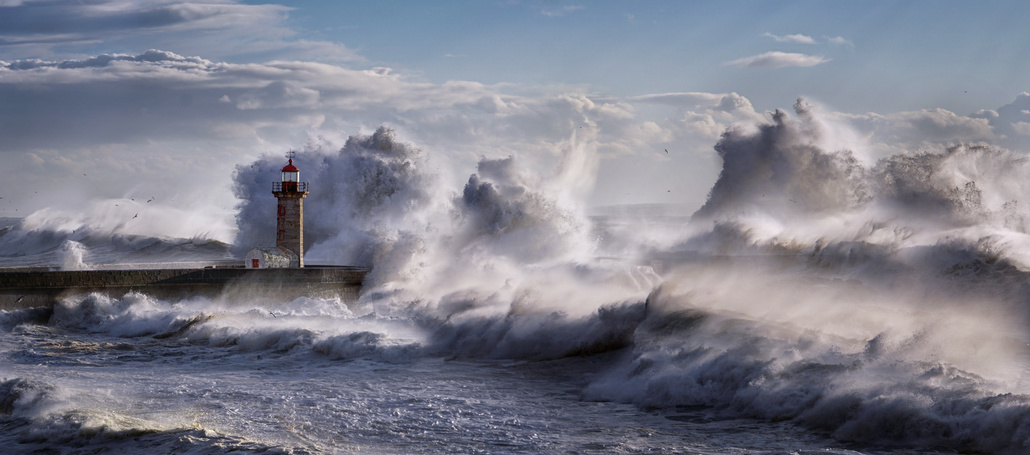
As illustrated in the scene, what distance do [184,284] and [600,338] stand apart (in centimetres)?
1118

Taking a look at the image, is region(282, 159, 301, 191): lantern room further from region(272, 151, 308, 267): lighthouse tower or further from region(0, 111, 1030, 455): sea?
region(0, 111, 1030, 455): sea

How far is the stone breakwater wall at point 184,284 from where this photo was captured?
17109 millimetres

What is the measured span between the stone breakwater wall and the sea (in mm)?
248

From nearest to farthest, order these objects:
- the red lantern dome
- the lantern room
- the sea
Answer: the sea
the lantern room
the red lantern dome

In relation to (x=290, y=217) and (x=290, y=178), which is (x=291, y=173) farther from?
(x=290, y=217)

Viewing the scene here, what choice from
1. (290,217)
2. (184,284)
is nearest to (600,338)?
(184,284)

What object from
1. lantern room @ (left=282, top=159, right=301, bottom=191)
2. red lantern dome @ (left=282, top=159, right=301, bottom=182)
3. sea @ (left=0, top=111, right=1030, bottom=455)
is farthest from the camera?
red lantern dome @ (left=282, top=159, right=301, bottom=182)

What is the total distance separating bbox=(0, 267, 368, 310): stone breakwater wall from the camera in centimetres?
1711

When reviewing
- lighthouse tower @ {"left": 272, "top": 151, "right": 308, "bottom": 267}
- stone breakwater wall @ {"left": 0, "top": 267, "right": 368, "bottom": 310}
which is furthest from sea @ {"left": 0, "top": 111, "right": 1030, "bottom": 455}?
lighthouse tower @ {"left": 272, "top": 151, "right": 308, "bottom": 267}

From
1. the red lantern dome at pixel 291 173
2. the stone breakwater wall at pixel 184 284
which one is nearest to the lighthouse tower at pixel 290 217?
the red lantern dome at pixel 291 173

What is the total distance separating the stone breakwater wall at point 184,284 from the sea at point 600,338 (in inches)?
9.8

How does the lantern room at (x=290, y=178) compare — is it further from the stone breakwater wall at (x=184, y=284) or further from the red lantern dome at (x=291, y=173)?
the stone breakwater wall at (x=184, y=284)

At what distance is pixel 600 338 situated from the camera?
475 inches

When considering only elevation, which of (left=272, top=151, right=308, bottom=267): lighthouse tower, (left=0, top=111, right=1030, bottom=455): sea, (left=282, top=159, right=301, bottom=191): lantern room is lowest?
(left=0, top=111, right=1030, bottom=455): sea
